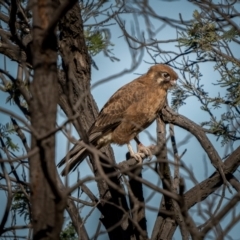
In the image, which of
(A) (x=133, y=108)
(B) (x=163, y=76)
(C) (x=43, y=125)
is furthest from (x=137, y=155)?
(C) (x=43, y=125)

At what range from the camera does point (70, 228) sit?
5102 millimetres

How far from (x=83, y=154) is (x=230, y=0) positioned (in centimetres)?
186

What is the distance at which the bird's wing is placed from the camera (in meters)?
5.89

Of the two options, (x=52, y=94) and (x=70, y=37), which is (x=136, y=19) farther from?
(x=52, y=94)

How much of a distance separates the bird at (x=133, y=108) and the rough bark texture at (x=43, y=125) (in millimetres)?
2947

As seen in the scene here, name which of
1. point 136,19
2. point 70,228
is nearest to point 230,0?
point 136,19

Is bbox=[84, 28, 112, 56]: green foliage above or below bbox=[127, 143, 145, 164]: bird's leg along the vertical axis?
above

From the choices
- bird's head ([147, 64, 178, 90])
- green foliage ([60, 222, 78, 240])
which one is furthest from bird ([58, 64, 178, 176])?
green foliage ([60, 222, 78, 240])

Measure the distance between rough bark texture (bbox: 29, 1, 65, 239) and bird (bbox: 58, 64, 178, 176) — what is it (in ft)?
9.67

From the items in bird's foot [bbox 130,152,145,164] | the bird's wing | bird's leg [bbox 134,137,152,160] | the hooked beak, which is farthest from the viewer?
the hooked beak

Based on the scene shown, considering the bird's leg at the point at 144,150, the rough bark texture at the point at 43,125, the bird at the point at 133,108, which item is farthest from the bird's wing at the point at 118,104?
the rough bark texture at the point at 43,125

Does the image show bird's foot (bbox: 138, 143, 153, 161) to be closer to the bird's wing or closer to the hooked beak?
the bird's wing

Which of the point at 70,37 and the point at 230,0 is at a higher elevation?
the point at 70,37

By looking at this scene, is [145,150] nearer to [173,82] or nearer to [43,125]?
[173,82]
